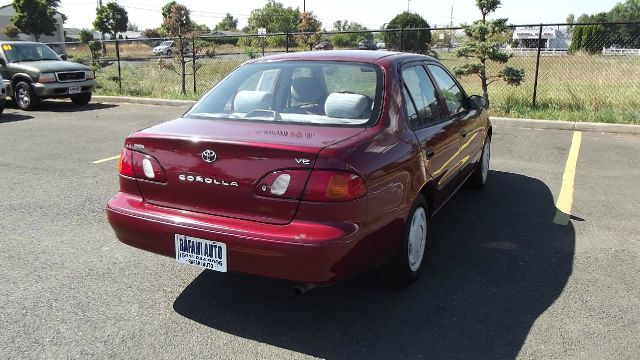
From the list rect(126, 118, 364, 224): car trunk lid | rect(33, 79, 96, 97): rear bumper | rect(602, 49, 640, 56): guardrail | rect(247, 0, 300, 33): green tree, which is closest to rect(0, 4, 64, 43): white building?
rect(247, 0, 300, 33): green tree

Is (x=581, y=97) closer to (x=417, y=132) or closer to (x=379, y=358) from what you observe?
(x=417, y=132)

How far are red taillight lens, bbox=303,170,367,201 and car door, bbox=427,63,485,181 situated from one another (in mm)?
1899

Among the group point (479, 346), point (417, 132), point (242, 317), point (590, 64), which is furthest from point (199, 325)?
point (590, 64)

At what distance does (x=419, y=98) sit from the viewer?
3.86 meters

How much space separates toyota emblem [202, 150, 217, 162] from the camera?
2912mm

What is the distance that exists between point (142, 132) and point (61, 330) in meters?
1.22

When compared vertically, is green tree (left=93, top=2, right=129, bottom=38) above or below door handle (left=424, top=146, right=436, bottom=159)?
above

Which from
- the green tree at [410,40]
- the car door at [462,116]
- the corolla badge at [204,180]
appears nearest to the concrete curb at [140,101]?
the green tree at [410,40]

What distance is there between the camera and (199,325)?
3.11 metres

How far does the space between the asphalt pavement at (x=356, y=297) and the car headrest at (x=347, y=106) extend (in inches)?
44.9

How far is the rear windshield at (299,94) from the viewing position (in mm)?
3373

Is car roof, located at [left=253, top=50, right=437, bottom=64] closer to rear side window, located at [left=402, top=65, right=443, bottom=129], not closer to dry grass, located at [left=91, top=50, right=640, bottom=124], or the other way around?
rear side window, located at [left=402, top=65, right=443, bottom=129]

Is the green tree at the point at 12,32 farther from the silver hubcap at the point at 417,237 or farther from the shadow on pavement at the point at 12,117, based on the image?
the silver hubcap at the point at 417,237

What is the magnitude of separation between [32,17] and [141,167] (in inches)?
2075
